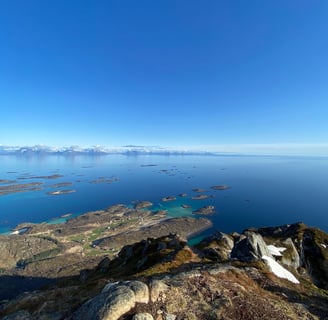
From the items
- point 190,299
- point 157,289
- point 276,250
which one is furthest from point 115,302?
point 276,250

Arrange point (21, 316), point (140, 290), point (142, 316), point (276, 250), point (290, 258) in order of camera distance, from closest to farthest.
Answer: point (142, 316) → point (140, 290) → point (21, 316) → point (290, 258) → point (276, 250)

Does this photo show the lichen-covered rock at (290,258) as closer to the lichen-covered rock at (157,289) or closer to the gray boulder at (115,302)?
the lichen-covered rock at (157,289)

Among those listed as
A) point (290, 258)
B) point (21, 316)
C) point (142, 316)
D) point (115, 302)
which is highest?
point (115, 302)

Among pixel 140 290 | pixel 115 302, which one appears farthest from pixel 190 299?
pixel 115 302

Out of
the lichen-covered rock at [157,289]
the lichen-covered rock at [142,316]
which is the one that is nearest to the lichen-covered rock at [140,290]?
the lichen-covered rock at [157,289]

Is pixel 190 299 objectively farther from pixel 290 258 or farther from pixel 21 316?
pixel 290 258

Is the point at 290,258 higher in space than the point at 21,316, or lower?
lower

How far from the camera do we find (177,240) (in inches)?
1735

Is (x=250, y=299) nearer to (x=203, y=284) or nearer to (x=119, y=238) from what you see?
(x=203, y=284)

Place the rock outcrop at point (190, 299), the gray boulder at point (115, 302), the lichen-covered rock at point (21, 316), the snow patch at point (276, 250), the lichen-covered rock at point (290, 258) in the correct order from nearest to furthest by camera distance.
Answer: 1. the gray boulder at point (115, 302)
2. the rock outcrop at point (190, 299)
3. the lichen-covered rock at point (21, 316)
4. the lichen-covered rock at point (290, 258)
5. the snow patch at point (276, 250)

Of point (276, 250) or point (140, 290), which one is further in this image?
point (276, 250)

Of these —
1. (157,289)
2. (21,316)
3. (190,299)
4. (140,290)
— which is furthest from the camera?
(21,316)

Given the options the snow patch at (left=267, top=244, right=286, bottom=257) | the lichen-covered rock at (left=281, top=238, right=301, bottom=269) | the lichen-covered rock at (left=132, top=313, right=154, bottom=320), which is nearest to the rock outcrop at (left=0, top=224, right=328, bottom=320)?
the lichen-covered rock at (left=132, top=313, right=154, bottom=320)

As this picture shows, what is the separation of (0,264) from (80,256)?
60.9 m
